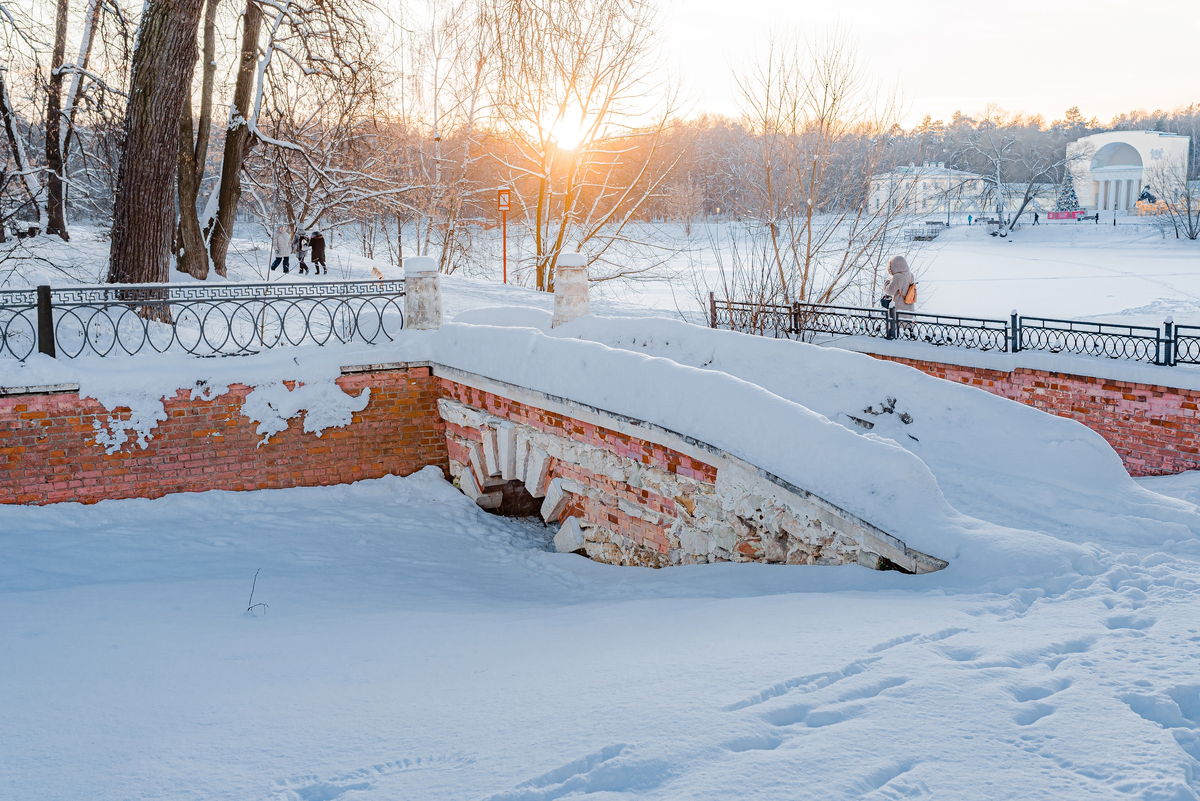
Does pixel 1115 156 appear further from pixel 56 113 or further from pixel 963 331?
pixel 56 113

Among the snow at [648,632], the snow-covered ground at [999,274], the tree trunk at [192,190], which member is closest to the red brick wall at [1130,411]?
the snow at [648,632]

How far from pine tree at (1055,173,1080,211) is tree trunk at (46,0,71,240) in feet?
181

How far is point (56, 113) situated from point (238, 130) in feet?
10.3

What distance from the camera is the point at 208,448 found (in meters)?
8.69

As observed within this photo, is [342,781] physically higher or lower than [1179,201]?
lower

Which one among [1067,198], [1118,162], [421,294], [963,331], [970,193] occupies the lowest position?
[963,331]

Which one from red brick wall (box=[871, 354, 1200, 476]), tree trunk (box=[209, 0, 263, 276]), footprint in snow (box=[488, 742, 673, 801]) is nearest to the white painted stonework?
footprint in snow (box=[488, 742, 673, 801])

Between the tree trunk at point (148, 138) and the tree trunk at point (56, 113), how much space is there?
385 cm

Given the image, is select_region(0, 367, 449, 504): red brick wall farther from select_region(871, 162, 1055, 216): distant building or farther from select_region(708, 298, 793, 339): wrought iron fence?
select_region(871, 162, 1055, 216): distant building

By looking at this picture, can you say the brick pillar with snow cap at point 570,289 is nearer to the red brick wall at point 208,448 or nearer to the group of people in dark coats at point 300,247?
the red brick wall at point 208,448

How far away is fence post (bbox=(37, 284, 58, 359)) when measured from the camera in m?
8.10

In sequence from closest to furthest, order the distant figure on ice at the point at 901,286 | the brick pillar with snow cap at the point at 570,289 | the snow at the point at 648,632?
the snow at the point at 648,632
the brick pillar with snow cap at the point at 570,289
the distant figure on ice at the point at 901,286

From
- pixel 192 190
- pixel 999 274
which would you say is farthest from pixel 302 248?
pixel 999 274

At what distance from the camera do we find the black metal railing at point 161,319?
27.2 feet
